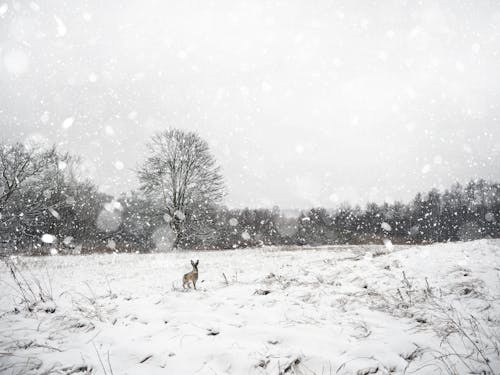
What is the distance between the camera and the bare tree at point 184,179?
25.2 meters

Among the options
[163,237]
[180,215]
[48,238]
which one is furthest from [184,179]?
[48,238]

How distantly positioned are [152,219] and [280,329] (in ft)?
79.0

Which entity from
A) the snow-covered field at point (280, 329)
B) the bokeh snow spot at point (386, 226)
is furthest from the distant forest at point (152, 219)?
the snow-covered field at point (280, 329)

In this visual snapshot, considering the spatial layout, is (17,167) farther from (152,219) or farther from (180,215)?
(180,215)

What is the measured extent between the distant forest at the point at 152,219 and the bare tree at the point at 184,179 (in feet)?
0.63

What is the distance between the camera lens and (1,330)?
3.94 m

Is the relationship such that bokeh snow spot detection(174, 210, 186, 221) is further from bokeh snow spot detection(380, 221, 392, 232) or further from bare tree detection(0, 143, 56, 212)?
bokeh snow spot detection(380, 221, 392, 232)

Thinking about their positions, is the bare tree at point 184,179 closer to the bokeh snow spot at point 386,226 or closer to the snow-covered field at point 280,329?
the snow-covered field at point 280,329

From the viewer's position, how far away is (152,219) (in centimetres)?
2594

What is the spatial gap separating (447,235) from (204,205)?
200 ft

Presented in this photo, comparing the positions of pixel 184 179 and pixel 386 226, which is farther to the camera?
pixel 386 226

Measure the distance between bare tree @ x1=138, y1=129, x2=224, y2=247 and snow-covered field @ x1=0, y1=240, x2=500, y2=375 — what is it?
19.4m

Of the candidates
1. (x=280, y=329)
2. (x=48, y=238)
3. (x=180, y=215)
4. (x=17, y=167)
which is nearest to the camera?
(x=280, y=329)

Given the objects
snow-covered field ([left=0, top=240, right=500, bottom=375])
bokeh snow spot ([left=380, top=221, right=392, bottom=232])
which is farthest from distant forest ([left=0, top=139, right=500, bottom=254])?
snow-covered field ([left=0, top=240, right=500, bottom=375])
